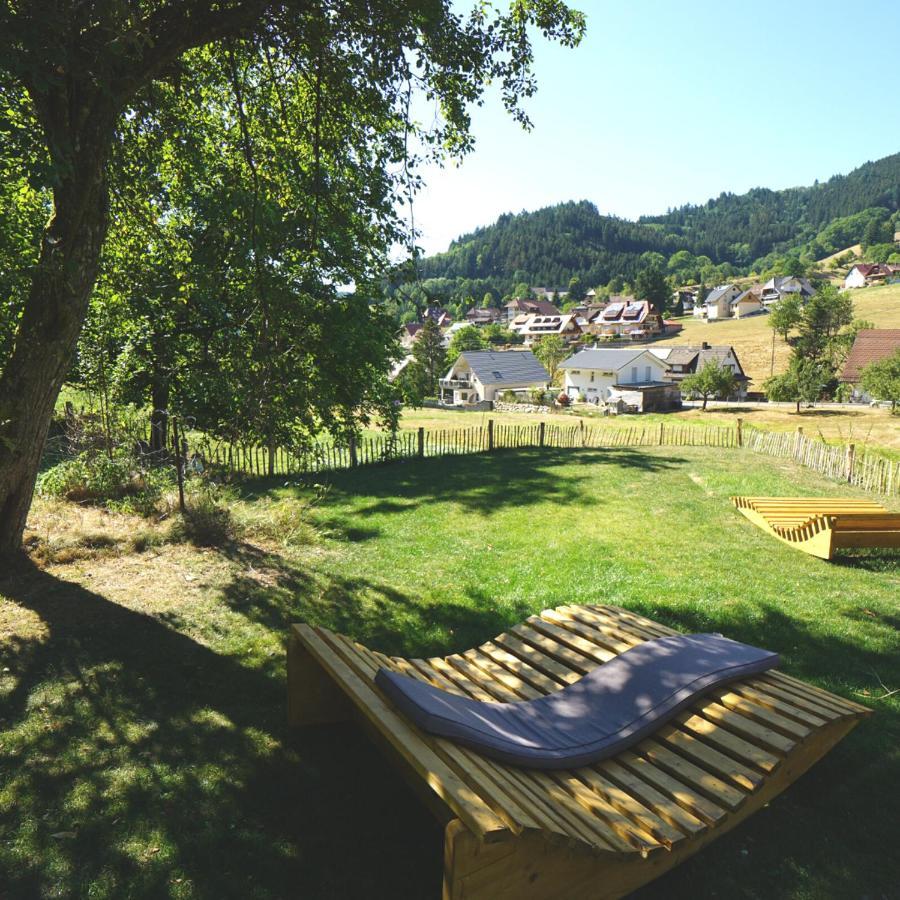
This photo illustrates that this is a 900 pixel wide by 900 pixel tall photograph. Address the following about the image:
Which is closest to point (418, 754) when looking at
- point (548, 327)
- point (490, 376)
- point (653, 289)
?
point (490, 376)

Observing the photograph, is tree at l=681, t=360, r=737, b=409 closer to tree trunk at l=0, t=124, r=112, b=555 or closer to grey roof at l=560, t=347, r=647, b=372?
grey roof at l=560, t=347, r=647, b=372

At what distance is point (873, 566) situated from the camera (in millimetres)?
8836

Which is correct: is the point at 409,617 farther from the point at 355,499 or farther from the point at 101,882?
the point at 355,499

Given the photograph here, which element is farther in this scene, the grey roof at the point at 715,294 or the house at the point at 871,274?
the house at the point at 871,274

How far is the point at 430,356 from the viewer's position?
2731 inches

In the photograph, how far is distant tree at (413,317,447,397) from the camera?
67.9m

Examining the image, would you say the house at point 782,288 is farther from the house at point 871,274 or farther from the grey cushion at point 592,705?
the grey cushion at point 592,705

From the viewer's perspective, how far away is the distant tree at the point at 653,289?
123 metres

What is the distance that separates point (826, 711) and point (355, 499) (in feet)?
33.4

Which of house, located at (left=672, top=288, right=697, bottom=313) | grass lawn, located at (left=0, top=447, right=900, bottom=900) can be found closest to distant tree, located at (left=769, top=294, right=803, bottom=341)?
grass lawn, located at (left=0, top=447, right=900, bottom=900)

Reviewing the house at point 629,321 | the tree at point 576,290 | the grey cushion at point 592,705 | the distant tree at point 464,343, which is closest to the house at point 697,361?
the distant tree at point 464,343

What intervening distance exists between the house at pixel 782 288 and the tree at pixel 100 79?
132 meters

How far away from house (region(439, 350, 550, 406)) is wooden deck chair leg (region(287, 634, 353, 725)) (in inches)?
2275

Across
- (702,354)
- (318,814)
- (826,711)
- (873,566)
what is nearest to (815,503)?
(873,566)
